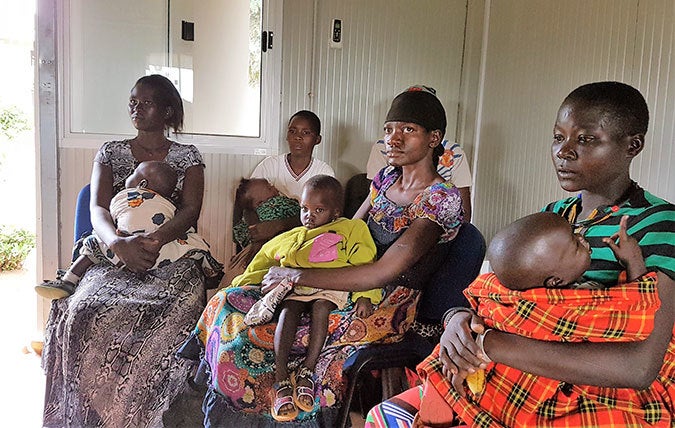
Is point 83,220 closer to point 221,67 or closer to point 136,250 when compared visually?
point 136,250

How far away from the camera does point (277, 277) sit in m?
1.71

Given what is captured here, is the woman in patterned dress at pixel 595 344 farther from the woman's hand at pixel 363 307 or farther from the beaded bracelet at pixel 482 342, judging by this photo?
the woman's hand at pixel 363 307

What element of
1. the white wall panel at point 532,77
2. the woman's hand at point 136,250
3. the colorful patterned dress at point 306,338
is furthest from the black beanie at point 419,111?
the white wall panel at point 532,77

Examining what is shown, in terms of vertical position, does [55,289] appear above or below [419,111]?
below

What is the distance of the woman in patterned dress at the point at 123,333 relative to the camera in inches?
74.9

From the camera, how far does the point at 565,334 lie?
1.04 meters

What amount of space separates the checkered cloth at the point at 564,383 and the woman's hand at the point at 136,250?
136cm

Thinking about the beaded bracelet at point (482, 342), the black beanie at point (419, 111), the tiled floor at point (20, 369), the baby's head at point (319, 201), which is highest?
the black beanie at point (419, 111)

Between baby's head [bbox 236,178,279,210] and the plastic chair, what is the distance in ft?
4.49

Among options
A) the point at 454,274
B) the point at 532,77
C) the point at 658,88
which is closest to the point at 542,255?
the point at 454,274

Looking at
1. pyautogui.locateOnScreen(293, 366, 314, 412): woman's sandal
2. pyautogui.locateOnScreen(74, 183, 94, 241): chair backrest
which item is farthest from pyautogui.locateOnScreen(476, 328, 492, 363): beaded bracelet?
pyautogui.locateOnScreen(74, 183, 94, 241): chair backrest

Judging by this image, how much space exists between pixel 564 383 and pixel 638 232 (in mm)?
Result: 338

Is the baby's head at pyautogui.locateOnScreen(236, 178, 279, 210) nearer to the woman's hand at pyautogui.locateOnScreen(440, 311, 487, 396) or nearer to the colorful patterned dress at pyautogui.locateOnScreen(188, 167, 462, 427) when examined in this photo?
the colorful patterned dress at pyautogui.locateOnScreen(188, 167, 462, 427)

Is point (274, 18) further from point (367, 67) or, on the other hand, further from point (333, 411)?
point (333, 411)
